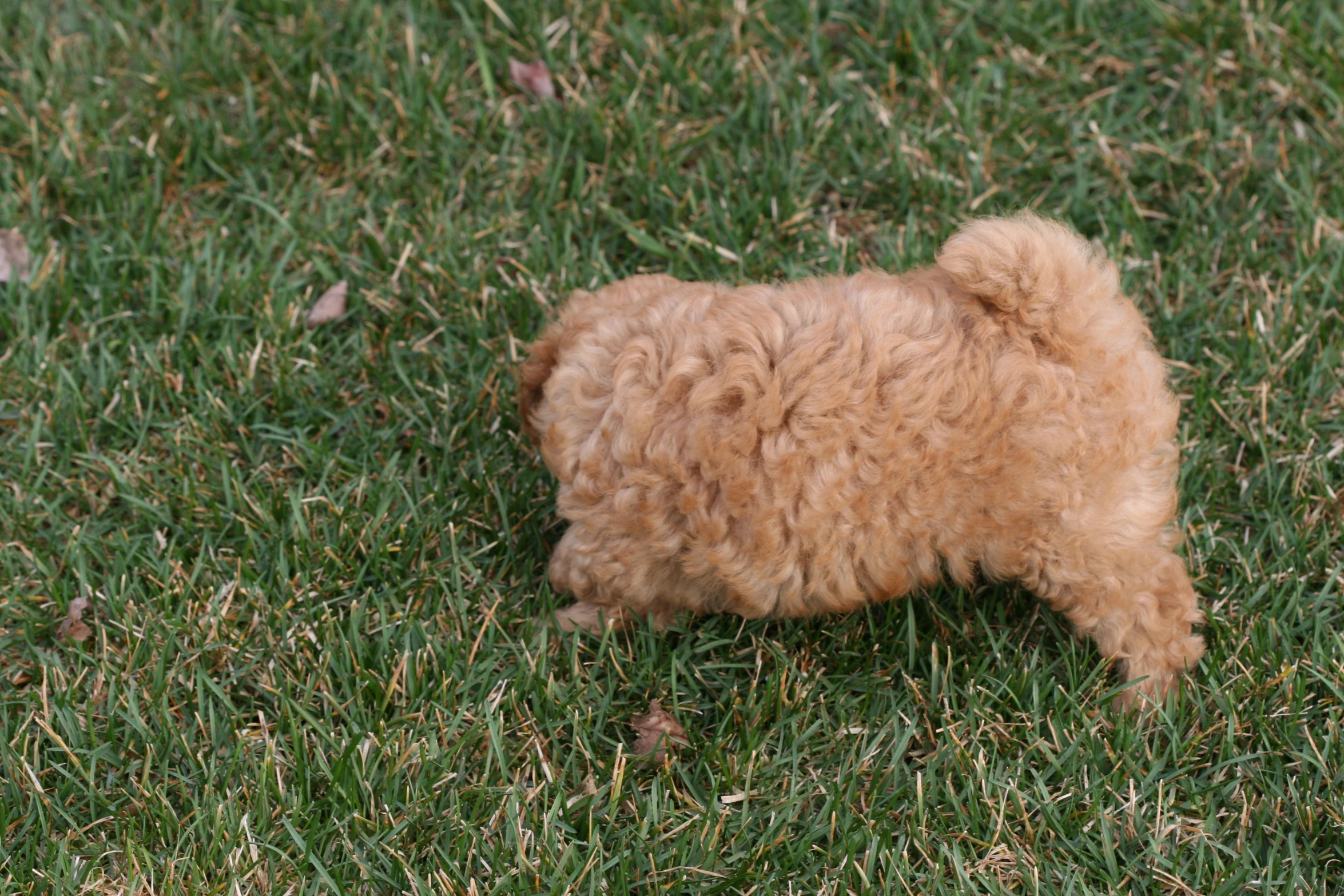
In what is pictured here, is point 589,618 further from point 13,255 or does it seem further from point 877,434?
point 13,255

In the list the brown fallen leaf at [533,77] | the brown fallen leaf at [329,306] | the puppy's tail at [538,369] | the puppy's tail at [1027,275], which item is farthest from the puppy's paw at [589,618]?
the brown fallen leaf at [533,77]

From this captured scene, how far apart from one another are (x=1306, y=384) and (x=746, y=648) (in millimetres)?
1774

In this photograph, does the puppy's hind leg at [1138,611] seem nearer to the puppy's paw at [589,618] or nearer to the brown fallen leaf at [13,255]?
the puppy's paw at [589,618]

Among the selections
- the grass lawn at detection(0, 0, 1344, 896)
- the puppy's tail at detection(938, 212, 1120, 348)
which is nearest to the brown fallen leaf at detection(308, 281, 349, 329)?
the grass lawn at detection(0, 0, 1344, 896)

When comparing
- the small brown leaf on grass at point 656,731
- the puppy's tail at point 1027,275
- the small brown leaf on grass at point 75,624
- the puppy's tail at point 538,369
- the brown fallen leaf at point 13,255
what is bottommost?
the small brown leaf on grass at point 656,731

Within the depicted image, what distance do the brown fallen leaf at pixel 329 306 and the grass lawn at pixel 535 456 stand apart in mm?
54

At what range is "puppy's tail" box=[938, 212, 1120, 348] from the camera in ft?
7.98

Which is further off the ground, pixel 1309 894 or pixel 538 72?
pixel 538 72

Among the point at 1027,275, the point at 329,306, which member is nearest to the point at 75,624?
the point at 329,306

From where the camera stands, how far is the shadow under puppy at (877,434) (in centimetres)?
239

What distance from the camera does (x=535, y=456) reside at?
329cm

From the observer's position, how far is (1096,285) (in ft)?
8.33

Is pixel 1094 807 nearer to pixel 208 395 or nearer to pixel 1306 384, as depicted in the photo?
pixel 1306 384

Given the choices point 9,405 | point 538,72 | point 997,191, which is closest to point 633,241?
point 538,72
